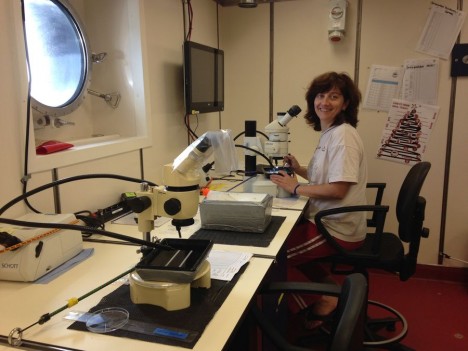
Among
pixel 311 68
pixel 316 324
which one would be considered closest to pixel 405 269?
pixel 316 324

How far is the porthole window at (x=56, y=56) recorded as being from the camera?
6.24 ft

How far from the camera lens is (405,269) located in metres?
2.03

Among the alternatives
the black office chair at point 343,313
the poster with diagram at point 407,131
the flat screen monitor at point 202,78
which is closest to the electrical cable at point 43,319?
the black office chair at point 343,313

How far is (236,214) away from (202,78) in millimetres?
1311

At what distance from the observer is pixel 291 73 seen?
11.1ft

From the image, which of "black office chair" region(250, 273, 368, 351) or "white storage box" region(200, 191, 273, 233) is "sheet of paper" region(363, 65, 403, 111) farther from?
"black office chair" region(250, 273, 368, 351)

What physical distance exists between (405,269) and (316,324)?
664 millimetres

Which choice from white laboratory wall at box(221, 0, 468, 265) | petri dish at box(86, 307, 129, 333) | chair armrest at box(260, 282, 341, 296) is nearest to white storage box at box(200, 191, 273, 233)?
chair armrest at box(260, 282, 341, 296)

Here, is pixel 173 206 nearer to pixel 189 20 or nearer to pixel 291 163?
pixel 291 163

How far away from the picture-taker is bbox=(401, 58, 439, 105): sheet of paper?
118 inches

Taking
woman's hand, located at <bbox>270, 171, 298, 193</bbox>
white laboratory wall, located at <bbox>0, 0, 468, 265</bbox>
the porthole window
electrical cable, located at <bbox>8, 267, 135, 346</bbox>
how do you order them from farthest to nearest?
white laboratory wall, located at <bbox>0, 0, 468, 265</bbox>, woman's hand, located at <bbox>270, 171, 298, 193</bbox>, the porthole window, electrical cable, located at <bbox>8, 267, 135, 346</bbox>

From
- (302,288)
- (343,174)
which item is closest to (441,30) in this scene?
(343,174)

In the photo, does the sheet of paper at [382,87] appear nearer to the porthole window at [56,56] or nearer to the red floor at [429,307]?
the red floor at [429,307]

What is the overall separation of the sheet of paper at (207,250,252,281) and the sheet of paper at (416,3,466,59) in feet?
7.83
